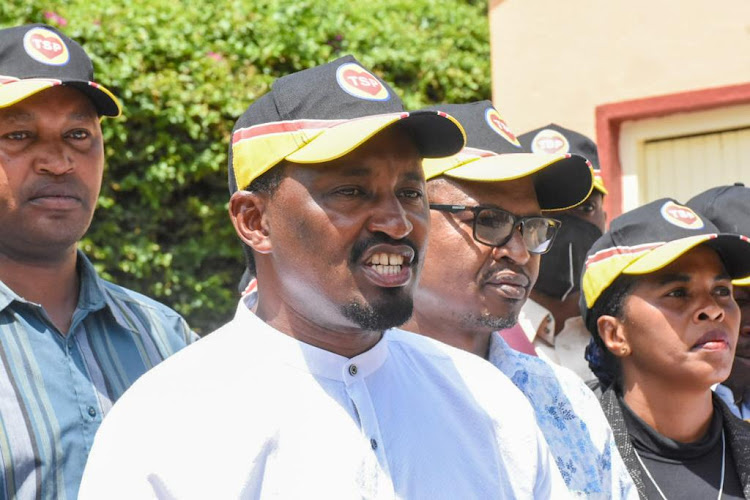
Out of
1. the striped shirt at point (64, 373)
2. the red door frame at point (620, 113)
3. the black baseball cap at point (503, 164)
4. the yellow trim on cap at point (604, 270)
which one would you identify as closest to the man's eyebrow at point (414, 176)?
the black baseball cap at point (503, 164)

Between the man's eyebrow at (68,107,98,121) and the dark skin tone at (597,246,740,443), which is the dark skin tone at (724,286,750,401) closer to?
the dark skin tone at (597,246,740,443)

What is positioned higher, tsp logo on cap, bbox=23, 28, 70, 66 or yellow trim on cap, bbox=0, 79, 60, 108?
tsp logo on cap, bbox=23, 28, 70, 66

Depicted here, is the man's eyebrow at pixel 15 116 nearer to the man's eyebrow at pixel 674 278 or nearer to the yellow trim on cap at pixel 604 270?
the yellow trim on cap at pixel 604 270

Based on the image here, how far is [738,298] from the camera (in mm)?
3922

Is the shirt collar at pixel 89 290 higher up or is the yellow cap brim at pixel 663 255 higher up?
the shirt collar at pixel 89 290

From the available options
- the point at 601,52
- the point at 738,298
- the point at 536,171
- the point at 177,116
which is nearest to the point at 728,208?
the point at 738,298

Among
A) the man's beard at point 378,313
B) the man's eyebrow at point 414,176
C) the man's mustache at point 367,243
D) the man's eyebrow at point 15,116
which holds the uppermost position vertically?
the man's eyebrow at point 15,116

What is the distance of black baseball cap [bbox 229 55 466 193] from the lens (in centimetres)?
215

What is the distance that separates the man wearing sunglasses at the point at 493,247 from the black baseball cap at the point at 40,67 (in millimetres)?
1021

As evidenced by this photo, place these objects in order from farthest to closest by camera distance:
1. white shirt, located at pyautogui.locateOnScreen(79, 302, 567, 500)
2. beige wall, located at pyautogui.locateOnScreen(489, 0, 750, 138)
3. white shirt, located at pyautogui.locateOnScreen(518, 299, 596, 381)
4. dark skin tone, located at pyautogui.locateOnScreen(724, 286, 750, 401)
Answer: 1. beige wall, located at pyautogui.locateOnScreen(489, 0, 750, 138)
2. white shirt, located at pyautogui.locateOnScreen(518, 299, 596, 381)
3. dark skin tone, located at pyautogui.locateOnScreen(724, 286, 750, 401)
4. white shirt, located at pyautogui.locateOnScreen(79, 302, 567, 500)

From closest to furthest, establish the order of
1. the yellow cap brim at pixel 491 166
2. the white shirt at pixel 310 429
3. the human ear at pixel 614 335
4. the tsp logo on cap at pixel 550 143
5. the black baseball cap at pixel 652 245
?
1. the white shirt at pixel 310 429
2. the yellow cap brim at pixel 491 166
3. the black baseball cap at pixel 652 245
4. the human ear at pixel 614 335
5. the tsp logo on cap at pixel 550 143

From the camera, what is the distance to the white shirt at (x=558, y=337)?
160 inches

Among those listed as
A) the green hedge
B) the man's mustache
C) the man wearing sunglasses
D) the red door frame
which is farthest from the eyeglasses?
the green hedge

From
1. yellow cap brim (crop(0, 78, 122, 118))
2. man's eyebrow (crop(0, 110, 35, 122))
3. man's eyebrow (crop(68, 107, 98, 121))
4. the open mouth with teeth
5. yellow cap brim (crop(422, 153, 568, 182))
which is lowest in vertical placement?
yellow cap brim (crop(422, 153, 568, 182))
